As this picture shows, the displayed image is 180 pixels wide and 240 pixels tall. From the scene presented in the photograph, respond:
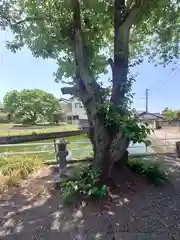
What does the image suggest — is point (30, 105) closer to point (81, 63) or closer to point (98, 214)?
point (81, 63)

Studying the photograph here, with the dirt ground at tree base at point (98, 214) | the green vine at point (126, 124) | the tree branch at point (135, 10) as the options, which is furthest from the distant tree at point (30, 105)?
the tree branch at point (135, 10)

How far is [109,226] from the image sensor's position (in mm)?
2297

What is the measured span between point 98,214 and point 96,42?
3770 mm

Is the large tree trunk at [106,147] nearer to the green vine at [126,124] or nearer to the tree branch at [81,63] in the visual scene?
the green vine at [126,124]

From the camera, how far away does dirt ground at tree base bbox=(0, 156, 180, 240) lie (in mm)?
2166

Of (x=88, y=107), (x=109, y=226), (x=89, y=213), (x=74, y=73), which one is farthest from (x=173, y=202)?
(x=74, y=73)

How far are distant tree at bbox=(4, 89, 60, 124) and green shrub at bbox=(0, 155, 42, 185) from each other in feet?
68.6

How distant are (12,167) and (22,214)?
1815 millimetres

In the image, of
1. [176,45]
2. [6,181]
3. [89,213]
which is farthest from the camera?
[176,45]

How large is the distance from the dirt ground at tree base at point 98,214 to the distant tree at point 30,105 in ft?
74.3

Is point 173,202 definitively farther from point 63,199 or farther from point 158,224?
point 63,199

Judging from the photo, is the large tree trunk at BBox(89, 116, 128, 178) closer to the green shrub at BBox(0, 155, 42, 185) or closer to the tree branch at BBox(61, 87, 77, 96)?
the tree branch at BBox(61, 87, 77, 96)

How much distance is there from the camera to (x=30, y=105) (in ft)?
80.6

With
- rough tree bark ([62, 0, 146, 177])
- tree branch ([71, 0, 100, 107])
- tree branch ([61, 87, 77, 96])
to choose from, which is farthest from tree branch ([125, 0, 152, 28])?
tree branch ([61, 87, 77, 96])
